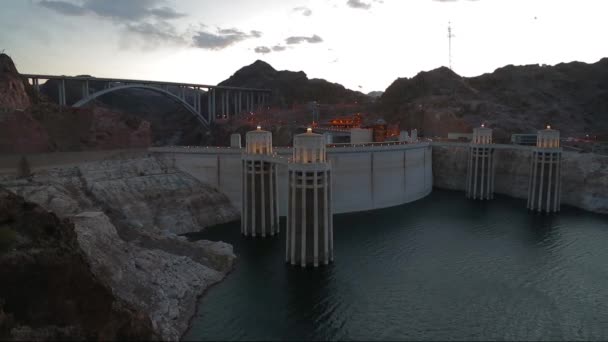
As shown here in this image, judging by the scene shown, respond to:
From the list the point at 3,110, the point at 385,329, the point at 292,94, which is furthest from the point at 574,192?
the point at 292,94

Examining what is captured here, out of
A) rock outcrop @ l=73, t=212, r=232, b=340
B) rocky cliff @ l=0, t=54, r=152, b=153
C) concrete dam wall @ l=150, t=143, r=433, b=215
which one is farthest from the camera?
concrete dam wall @ l=150, t=143, r=433, b=215

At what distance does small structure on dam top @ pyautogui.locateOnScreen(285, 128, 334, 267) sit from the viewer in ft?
126

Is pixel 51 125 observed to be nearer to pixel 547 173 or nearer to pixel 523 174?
pixel 547 173


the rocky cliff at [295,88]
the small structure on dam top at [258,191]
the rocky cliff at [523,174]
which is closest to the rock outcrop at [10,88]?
the small structure on dam top at [258,191]

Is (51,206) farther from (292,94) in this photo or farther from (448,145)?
(292,94)

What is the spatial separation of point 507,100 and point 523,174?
42970mm

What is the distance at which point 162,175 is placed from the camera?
192ft

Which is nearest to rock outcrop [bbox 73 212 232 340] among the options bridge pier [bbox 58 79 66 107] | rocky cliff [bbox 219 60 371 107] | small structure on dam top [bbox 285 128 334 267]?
small structure on dam top [bbox 285 128 334 267]

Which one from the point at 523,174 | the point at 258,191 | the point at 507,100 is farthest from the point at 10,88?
the point at 507,100

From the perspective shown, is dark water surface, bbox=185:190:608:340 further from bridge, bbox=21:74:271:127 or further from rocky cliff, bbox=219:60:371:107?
rocky cliff, bbox=219:60:371:107

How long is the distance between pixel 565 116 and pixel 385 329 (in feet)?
317

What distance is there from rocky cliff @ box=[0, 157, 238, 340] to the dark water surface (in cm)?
197

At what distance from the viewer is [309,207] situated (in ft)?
127

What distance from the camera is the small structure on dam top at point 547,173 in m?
61.6
